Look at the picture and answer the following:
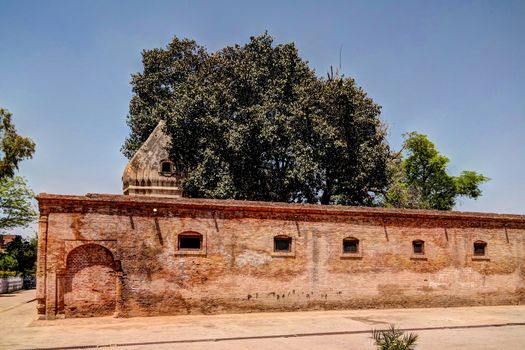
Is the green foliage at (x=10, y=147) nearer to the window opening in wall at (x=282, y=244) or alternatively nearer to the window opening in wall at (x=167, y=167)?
the window opening in wall at (x=167, y=167)

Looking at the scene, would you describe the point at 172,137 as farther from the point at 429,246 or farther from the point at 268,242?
the point at 429,246

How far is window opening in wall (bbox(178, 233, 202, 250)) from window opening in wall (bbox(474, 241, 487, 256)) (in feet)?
41.8

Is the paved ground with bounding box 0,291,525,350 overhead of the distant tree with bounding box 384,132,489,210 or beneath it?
beneath

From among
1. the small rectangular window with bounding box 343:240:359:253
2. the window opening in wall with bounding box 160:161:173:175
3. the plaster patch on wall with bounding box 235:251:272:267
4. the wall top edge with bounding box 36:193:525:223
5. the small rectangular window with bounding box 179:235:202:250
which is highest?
the window opening in wall with bounding box 160:161:173:175

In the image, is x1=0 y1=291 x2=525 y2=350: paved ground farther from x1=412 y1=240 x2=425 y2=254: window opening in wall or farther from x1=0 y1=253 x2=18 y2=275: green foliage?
x1=0 y1=253 x2=18 y2=275: green foliage

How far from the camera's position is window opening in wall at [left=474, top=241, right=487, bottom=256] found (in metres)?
22.4

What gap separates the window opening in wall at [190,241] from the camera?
17.7 metres

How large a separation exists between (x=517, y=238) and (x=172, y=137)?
19702 millimetres

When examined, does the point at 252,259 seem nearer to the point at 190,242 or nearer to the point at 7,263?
the point at 190,242

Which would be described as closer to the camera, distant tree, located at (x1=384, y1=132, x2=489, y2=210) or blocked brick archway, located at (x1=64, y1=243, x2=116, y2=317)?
blocked brick archway, located at (x1=64, y1=243, x2=116, y2=317)

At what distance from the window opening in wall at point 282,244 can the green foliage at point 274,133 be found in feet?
33.0

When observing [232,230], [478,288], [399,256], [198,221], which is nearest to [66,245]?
[198,221]

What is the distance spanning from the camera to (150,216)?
56.5ft

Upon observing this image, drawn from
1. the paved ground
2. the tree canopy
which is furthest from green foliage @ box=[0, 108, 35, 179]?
the paved ground
